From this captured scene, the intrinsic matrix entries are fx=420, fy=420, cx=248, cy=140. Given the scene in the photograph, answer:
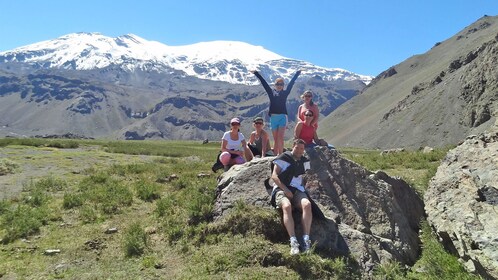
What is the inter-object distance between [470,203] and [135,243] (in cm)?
845

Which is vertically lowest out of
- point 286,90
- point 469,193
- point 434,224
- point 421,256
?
point 421,256

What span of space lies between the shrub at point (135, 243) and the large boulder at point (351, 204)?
2.03 m

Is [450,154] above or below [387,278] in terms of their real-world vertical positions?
above

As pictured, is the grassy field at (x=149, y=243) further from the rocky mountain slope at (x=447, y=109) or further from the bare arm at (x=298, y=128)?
the rocky mountain slope at (x=447, y=109)

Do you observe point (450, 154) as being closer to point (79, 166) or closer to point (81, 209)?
point (81, 209)

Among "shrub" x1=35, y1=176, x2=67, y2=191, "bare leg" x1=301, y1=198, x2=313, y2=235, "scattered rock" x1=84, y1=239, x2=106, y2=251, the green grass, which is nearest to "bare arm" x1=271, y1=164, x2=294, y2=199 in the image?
"bare leg" x1=301, y1=198, x2=313, y2=235

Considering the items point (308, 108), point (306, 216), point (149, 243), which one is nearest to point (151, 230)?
point (149, 243)

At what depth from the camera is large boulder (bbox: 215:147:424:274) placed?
10.4 metres

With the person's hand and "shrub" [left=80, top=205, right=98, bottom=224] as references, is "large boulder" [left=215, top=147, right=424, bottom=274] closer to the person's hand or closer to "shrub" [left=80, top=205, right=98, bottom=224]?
the person's hand

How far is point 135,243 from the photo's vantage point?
10.6 metres

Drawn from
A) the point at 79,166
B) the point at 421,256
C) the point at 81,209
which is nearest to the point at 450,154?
the point at 421,256

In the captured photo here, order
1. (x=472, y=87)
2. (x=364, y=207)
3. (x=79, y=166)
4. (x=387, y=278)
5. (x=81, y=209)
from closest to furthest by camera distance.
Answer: (x=387, y=278)
(x=364, y=207)
(x=81, y=209)
(x=79, y=166)
(x=472, y=87)

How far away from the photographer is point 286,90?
623 inches

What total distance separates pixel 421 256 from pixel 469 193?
2.08 metres
